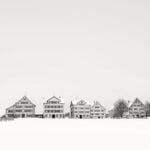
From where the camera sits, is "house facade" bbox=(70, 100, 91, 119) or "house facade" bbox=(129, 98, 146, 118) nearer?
"house facade" bbox=(70, 100, 91, 119)

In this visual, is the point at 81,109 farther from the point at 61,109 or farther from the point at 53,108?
the point at 53,108

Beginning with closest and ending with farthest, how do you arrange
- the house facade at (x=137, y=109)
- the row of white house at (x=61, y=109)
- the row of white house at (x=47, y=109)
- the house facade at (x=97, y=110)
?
1. the row of white house at (x=47, y=109)
2. the row of white house at (x=61, y=109)
3. the house facade at (x=137, y=109)
4. the house facade at (x=97, y=110)

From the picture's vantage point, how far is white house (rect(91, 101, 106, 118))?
141125 mm

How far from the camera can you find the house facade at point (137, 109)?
139850mm

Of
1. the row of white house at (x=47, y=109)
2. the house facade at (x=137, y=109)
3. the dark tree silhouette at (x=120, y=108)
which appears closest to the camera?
the row of white house at (x=47, y=109)

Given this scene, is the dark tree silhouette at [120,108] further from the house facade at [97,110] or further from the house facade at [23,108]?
the house facade at [23,108]

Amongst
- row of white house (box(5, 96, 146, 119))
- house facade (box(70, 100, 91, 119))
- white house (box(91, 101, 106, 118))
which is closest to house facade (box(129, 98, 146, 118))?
row of white house (box(5, 96, 146, 119))

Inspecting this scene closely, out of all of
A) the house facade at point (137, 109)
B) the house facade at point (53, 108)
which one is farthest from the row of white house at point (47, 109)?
the house facade at point (137, 109)

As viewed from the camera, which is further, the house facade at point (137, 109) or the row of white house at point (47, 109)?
the house facade at point (137, 109)

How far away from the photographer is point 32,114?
125250mm

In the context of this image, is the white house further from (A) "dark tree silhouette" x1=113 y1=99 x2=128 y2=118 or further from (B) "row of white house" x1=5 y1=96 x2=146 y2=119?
(A) "dark tree silhouette" x1=113 y1=99 x2=128 y2=118
